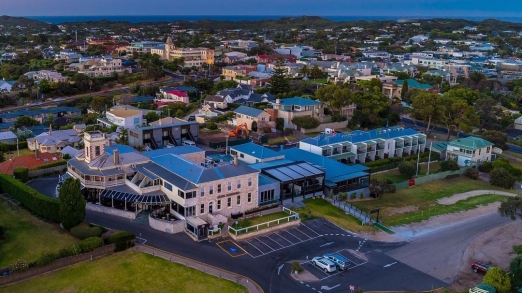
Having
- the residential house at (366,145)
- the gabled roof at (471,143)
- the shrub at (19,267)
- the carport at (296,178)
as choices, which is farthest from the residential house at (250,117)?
the shrub at (19,267)

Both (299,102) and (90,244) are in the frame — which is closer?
(90,244)

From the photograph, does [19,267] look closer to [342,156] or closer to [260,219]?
[260,219]

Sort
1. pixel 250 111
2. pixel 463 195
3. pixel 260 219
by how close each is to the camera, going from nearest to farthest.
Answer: pixel 260 219 < pixel 463 195 < pixel 250 111

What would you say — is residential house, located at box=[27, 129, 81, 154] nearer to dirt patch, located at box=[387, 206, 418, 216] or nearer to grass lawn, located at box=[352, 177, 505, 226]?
grass lawn, located at box=[352, 177, 505, 226]

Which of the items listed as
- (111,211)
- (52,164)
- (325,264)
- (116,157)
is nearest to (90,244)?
(111,211)

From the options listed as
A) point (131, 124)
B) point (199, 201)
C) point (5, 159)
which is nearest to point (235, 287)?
point (199, 201)

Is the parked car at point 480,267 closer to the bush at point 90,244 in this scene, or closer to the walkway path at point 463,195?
the walkway path at point 463,195
